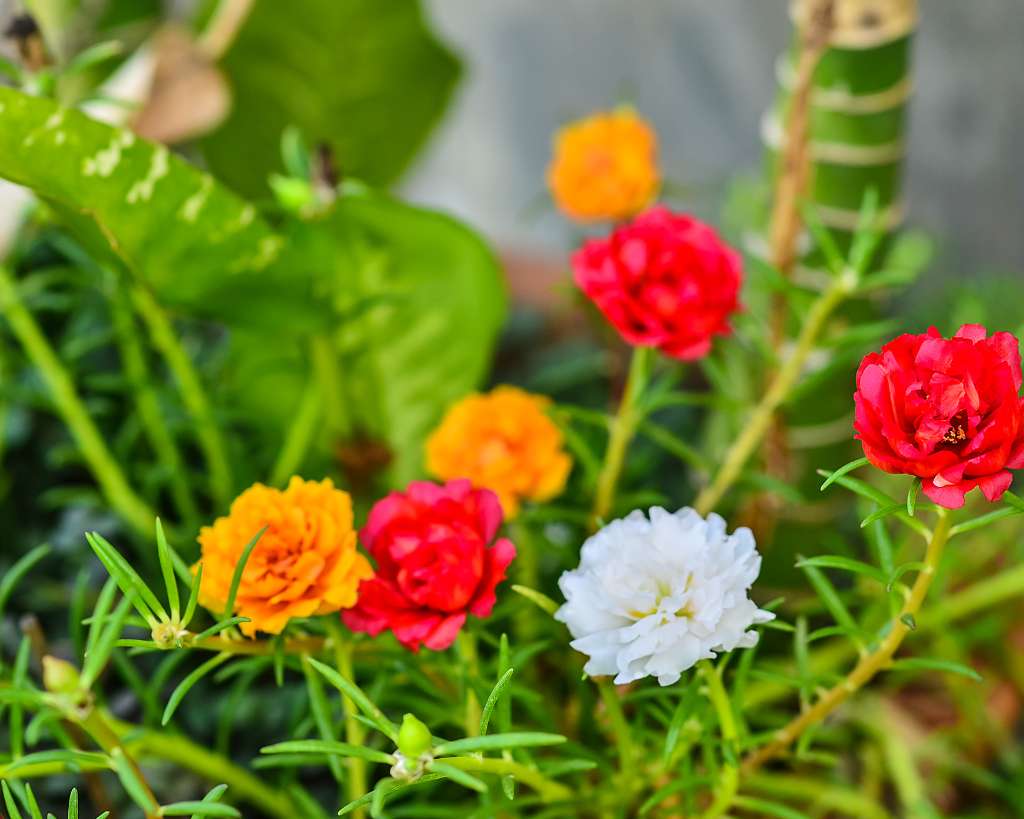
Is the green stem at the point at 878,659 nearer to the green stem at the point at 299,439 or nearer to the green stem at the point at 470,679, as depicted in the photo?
the green stem at the point at 470,679

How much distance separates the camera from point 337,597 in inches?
10.0

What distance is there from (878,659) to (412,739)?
0.13 m

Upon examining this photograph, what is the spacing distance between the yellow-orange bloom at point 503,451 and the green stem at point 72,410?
16 centimetres

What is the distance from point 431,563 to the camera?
260mm

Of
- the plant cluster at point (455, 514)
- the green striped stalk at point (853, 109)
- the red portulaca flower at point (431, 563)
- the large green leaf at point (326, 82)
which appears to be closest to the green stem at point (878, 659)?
the plant cluster at point (455, 514)

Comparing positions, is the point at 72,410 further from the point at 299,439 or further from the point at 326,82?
the point at 326,82

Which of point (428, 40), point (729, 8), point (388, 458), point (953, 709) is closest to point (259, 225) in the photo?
point (388, 458)

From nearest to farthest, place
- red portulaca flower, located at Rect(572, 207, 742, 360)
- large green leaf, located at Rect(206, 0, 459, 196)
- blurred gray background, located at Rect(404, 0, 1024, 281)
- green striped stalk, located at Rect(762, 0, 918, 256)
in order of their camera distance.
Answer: red portulaca flower, located at Rect(572, 207, 742, 360)
green striped stalk, located at Rect(762, 0, 918, 256)
large green leaf, located at Rect(206, 0, 459, 196)
blurred gray background, located at Rect(404, 0, 1024, 281)

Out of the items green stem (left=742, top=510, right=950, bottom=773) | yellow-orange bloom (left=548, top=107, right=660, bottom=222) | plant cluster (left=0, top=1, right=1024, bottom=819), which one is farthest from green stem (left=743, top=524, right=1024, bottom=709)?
yellow-orange bloom (left=548, top=107, right=660, bottom=222)

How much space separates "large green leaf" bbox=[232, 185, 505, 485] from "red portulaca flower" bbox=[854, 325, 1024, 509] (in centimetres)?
29

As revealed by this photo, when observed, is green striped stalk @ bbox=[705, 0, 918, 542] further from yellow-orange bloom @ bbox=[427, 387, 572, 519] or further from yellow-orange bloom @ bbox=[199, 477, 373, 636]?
yellow-orange bloom @ bbox=[199, 477, 373, 636]

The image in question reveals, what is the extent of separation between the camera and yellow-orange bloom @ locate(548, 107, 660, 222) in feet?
1.47

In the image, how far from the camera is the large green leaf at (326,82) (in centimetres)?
58

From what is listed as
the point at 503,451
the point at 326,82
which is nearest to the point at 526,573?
the point at 503,451
